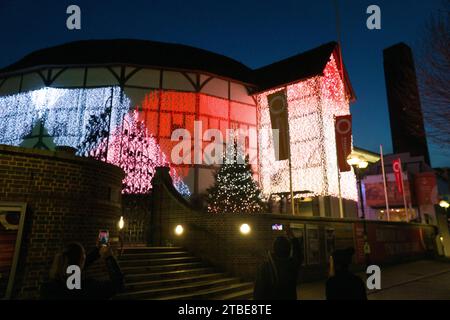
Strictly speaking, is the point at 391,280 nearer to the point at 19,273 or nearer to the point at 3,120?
the point at 19,273

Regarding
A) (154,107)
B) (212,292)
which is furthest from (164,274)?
(154,107)

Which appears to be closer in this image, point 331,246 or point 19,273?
point 19,273

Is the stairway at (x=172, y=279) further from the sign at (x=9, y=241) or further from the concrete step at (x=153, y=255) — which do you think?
the sign at (x=9, y=241)

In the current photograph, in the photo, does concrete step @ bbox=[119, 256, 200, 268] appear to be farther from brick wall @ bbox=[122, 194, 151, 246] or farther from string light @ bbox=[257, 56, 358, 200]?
string light @ bbox=[257, 56, 358, 200]

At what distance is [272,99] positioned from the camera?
1534cm

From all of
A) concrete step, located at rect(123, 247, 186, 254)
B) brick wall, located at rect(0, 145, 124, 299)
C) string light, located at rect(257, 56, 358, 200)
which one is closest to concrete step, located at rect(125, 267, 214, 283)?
concrete step, located at rect(123, 247, 186, 254)

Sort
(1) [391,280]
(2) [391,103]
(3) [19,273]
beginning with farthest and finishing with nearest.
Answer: (2) [391,103] → (1) [391,280] → (3) [19,273]

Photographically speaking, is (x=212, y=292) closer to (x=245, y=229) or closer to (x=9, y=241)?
(x=245, y=229)

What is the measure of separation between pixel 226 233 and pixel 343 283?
796cm

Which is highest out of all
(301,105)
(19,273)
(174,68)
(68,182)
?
(174,68)

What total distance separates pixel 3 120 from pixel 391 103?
50.1 meters

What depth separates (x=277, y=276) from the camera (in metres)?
3.47

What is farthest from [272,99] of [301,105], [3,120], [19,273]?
[3,120]

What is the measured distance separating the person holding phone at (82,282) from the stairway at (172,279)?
4.87 meters
